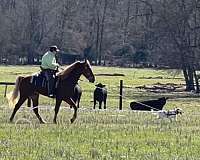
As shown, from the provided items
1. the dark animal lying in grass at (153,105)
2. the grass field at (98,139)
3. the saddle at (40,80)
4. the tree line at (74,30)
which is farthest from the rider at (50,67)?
the tree line at (74,30)

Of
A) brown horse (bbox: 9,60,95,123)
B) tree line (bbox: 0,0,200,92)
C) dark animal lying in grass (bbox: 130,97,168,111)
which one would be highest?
tree line (bbox: 0,0,200,92)

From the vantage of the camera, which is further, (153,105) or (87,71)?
(153,105)

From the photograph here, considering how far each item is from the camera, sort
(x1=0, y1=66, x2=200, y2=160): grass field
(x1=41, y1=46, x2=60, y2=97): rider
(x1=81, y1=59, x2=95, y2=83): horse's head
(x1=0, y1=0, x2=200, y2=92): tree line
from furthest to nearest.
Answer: (x1=0, y1=0, x2=200, y2=92): tree line, (x1=81, y1=59, x2=95, y2=83): horse's head, (x1=41, y1=46, x2=60, y2=97): rider, (x1=0, y1=66, x2=200, y2=160): grass field

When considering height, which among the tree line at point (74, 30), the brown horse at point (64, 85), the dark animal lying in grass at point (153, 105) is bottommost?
the dark animal lying in grass at point (153, 105)

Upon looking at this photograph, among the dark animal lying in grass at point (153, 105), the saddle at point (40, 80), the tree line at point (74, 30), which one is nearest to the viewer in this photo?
the saddle at point (40, 80)

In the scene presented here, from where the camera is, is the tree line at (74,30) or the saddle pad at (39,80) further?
the tree line at (74,30)

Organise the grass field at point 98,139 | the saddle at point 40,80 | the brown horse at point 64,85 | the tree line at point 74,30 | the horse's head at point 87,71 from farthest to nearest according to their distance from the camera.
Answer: the tree line at point 74,30
the horse's head at point 87,71
the brown horse at point 64,85
the saddle at point 40,80
the grass field at point 98,139

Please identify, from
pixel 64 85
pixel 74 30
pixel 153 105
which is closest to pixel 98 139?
pixel 64 85

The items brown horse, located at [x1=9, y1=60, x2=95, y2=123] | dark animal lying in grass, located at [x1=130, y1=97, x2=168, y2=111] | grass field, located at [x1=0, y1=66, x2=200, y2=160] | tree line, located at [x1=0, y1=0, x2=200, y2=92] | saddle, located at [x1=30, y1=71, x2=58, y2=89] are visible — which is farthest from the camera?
tree line, located at [x1=0, y1=0, x2=200, y2=92]

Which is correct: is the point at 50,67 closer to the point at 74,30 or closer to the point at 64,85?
the point at 64,85

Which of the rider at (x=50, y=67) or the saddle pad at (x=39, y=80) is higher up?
the rider at (x=50, y=67)

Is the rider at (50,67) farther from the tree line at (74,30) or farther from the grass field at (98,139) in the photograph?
the tree line at (74,30)

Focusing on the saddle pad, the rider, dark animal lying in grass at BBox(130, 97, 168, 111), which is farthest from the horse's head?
dark animal lying in grass at BBox(130, 97, 168, 111)

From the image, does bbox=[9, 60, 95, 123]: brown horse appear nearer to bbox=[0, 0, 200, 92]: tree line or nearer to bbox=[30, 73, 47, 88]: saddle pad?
bbox=[30, 73, 47, 88]: saddle pad
